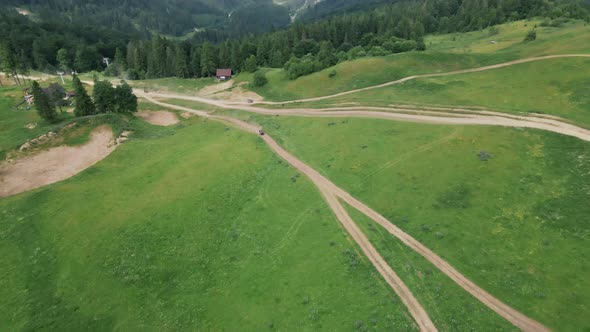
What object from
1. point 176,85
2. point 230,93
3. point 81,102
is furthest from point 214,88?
point 81,102

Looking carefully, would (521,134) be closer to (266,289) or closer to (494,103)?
(494,103)

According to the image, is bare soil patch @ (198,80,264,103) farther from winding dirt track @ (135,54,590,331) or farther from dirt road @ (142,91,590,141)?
dirt road @ (142,91,590,141)

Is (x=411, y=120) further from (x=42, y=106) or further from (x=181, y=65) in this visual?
(x=181, y=65)

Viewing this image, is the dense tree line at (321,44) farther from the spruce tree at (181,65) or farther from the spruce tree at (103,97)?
the spruce tree at (103,97)

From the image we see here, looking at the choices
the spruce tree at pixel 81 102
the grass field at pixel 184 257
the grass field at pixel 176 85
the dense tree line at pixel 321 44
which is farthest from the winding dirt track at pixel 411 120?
the dense tree line at pixel 321 44

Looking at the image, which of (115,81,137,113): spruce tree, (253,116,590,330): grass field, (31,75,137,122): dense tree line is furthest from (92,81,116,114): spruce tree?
(253,116,590,330): grass field

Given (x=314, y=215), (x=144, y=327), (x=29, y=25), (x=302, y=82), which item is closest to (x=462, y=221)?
(x=314, y=215)
